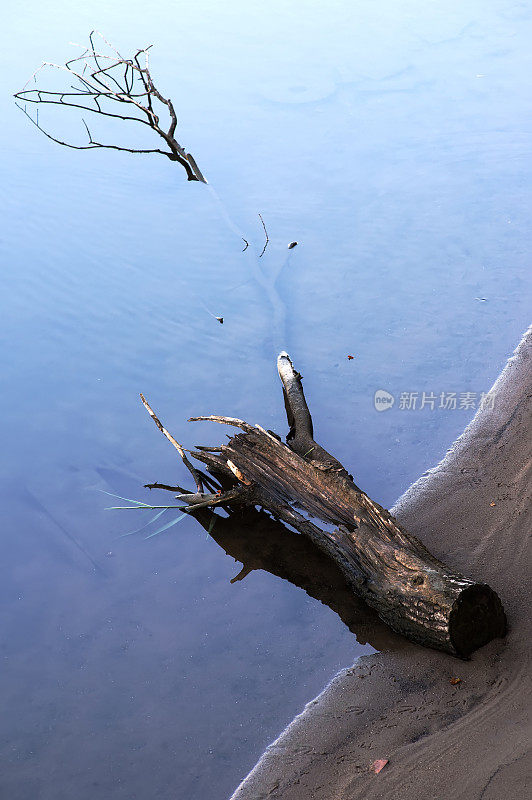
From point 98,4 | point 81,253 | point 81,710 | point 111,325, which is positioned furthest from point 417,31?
point 81,710

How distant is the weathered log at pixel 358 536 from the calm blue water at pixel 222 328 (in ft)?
1.22

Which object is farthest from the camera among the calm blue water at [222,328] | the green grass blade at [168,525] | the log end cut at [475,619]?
Result: the green grass blade at [168,525]

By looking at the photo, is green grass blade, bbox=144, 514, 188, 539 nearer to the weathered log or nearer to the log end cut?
the weathered log

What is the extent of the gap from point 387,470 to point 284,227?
3499mm

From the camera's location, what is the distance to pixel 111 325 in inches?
273

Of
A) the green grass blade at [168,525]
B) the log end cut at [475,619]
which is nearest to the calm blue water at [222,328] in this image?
the green grass blade at [168,525]

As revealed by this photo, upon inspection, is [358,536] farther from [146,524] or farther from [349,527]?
[146,524]

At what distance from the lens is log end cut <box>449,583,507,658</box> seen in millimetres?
3613

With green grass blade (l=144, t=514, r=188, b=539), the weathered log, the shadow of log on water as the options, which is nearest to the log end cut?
the weathered log

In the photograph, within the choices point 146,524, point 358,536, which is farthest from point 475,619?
point 146,524

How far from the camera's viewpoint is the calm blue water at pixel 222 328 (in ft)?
13.3

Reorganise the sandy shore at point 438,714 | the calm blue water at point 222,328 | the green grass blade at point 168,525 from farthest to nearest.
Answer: the green grass blade at point 168,525
the calm blue water at point 222,328
the sandy shore at point 438,714

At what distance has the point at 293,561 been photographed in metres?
4.65

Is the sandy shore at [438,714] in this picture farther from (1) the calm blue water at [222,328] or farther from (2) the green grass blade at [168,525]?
(2) the green grass blade at [168,525]
